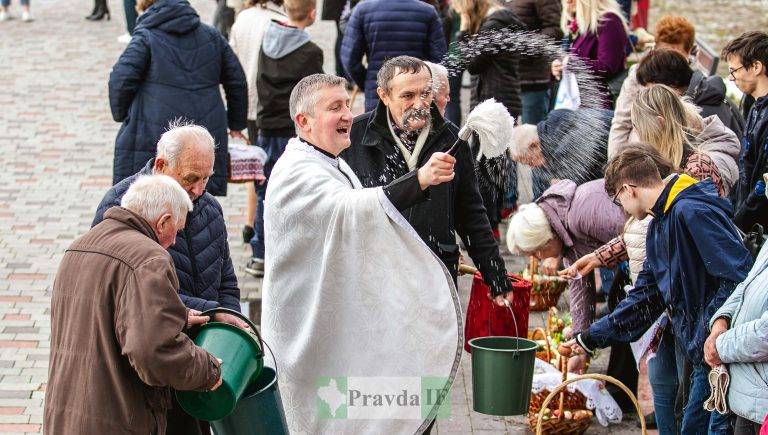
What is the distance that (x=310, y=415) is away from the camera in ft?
17.2

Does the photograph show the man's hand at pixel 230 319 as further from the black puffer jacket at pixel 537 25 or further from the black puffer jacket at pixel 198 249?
the black puffer jacket at pixel 537 25

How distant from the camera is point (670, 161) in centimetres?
594

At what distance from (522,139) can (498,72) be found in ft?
6.77

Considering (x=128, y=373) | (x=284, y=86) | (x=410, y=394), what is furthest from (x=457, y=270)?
(x=284, y=86)

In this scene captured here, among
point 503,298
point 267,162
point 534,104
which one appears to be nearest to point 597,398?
point 503,298

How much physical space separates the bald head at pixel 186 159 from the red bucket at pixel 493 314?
1.59 meters

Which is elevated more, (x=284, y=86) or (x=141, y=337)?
(x=141, y=337)

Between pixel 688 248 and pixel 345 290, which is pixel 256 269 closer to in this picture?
pixel 345 290

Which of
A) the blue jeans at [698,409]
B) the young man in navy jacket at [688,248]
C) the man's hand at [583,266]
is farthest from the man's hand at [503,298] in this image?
the blue jeans at [698,409]

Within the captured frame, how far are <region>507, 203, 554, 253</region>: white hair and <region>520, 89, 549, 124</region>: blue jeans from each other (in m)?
4.07

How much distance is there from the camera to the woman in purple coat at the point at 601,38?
927 centimetres

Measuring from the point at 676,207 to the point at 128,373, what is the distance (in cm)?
239

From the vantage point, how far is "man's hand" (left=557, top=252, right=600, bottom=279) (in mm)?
6270

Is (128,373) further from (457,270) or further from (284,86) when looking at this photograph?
(284,86)
